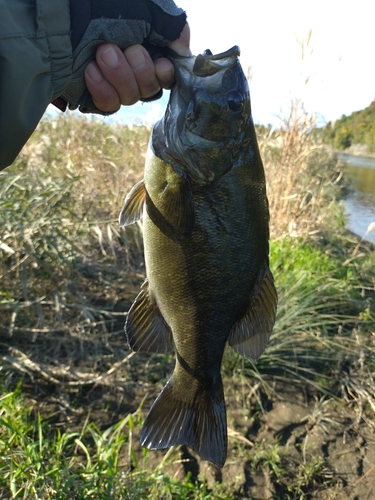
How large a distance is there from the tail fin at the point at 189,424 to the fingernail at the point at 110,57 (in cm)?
144

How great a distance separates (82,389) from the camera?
3484 millimetres

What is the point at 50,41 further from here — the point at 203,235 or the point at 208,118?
the point at 203,235

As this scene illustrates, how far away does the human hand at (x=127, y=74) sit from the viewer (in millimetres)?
1623

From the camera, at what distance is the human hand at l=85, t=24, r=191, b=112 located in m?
1.62

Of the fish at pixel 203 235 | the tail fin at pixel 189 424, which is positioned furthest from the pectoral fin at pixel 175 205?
the tail fin at pixel 189 424

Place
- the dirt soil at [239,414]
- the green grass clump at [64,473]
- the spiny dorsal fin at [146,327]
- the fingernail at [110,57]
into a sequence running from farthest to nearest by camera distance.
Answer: the dirt soil at [239,414], the green grass clump at [64,473], the spiny dorsal fin at [146,327], the fingernail at [110,57]

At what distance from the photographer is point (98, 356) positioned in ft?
11.8

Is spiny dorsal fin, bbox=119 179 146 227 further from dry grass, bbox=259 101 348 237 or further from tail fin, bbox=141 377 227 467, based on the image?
dry grass, bbox=259 101 348 237

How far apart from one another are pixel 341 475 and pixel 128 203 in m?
2.61

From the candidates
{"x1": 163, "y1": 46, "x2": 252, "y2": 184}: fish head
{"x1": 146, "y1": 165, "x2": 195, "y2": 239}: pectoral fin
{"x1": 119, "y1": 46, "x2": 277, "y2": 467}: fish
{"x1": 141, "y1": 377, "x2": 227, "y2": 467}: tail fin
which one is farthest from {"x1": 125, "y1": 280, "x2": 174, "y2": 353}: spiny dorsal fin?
{"x1": 163, "y1": 46, "x2": 252, "y2": 184}: fish head

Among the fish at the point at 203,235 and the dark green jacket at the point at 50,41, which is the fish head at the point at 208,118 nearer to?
the fish at the point at 203,235

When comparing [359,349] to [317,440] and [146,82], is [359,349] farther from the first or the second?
[146,82]

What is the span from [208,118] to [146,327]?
0.96m

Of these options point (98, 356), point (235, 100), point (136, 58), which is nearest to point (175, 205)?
point (235, 100)
